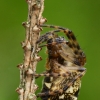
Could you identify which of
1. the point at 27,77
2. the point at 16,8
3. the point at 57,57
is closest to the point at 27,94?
the point at 27,77

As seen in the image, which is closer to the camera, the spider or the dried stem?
the dried stem

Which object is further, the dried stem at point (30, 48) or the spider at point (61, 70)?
the spider at point (61, 70)
